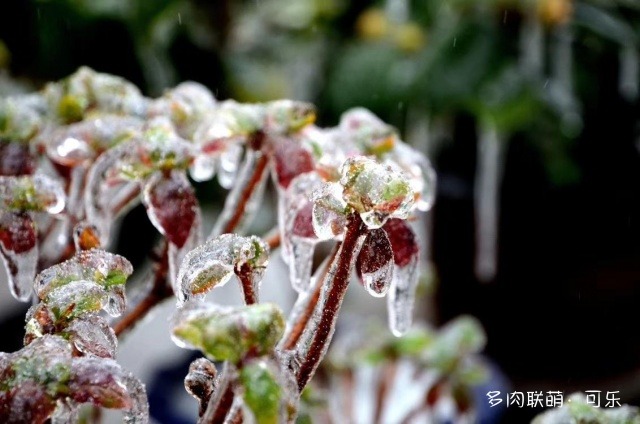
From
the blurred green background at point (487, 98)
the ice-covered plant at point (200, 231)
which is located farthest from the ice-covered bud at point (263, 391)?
the blurred green background at point (487, 98)

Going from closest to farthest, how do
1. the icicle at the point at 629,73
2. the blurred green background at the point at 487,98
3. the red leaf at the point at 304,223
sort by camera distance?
the red leaf at the point at 304,223, the blurred green background at the point at 487,98, the icicle at the point at 629,73

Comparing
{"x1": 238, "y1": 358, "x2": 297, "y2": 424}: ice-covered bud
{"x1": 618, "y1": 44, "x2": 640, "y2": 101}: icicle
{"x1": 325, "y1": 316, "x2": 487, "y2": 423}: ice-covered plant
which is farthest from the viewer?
{"x1": 618, "y1": 44, "x2": 640, "y2": 101}: icicle

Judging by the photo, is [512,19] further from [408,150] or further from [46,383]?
[46,383]

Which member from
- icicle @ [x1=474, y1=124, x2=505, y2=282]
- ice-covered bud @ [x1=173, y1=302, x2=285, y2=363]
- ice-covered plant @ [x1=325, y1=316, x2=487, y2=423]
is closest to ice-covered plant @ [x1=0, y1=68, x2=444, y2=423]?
ice-covered bud @ [x1=173, y1=302, x2=285, y2=363]

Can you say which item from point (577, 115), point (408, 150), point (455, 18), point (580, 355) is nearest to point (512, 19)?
point (455, 18)

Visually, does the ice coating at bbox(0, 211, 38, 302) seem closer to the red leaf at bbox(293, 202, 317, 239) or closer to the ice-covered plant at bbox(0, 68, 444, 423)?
the ice-covered plant at bbox(0, 68, 444, 423)

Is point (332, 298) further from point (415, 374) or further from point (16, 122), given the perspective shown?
point (415, 374)

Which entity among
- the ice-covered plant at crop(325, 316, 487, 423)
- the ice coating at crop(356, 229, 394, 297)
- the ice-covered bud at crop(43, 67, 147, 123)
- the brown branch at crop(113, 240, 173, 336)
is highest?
the ice-covered bud at crop(43, 67, 147, 123)

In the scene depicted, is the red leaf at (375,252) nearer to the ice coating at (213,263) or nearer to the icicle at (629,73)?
the ice coating at (213,263)
